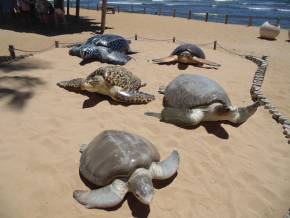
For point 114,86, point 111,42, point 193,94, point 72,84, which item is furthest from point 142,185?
point 111,42

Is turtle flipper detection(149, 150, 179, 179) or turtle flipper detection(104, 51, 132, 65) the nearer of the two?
turtle flipper detection(149, 150, 179, 179)

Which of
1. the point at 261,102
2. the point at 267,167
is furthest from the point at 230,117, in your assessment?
the point at 261,102

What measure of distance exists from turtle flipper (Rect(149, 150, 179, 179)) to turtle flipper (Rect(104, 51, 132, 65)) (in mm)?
4661

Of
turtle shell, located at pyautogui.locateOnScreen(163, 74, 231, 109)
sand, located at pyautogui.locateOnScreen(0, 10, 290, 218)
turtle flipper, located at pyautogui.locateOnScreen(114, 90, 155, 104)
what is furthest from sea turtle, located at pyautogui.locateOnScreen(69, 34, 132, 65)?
turtle shell, located at pyautogui.locateOnScreen(163, 74, 231, 109)

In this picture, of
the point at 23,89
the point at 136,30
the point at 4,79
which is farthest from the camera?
the point at 136,30

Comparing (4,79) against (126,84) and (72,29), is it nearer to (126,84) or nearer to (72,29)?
(126,84)

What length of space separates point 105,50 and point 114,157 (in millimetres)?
5532

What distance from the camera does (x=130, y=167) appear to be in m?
3.45

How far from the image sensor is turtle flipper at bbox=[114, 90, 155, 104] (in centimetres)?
579

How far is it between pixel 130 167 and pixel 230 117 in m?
2.34

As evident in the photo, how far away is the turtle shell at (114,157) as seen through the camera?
346 cm

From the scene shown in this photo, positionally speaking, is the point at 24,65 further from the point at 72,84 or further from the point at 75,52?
the point at 72,84

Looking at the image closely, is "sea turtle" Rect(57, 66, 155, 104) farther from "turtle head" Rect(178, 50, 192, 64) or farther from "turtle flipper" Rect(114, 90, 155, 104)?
"turtle head" Rect(178, 50, 192, 64)

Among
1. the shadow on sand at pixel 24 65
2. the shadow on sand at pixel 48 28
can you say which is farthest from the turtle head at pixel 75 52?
the shadow on sand at pixel 48 28
